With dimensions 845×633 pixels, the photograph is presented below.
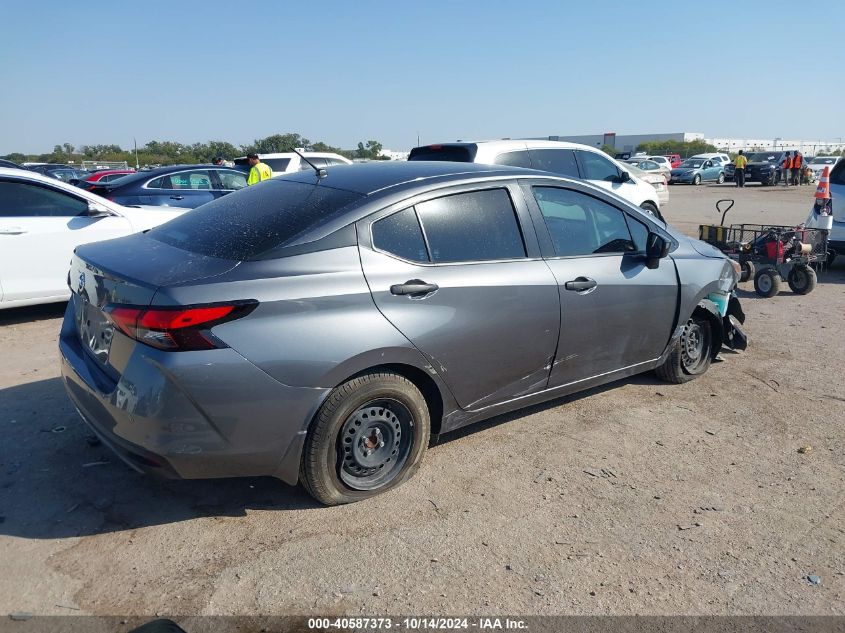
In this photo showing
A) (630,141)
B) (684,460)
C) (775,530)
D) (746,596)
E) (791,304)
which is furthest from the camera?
(630,141)

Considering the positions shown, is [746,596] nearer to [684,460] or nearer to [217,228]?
[684,460]

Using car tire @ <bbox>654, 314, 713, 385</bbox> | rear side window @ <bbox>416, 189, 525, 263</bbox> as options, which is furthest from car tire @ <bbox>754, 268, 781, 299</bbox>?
rear side window @ <bbox>416, 189, 525, 263</bbox>

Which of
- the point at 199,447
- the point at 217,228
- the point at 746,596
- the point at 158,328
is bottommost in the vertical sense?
the point at 746,596

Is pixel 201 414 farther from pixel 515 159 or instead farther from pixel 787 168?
pixel 787 168

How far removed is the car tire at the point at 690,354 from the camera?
5.25 m

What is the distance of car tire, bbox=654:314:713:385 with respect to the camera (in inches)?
207

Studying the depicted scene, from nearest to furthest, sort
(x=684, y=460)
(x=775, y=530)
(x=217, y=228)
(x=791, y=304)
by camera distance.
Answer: (x=775, y=530) → (x=217, y=228) → (x=684, y=460) → (x=791, y=304)

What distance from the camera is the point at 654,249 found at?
464 centimetres

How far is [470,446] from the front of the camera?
427 centimetres

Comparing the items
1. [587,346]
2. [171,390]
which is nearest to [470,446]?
[587,346]

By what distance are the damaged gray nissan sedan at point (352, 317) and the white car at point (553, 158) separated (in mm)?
4257

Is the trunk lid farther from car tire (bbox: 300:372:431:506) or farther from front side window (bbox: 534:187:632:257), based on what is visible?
front side window (bbox: 534:187:632:257)

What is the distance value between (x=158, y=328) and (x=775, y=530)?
312 cm

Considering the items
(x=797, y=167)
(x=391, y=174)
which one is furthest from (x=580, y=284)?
(x=797, y=167)
